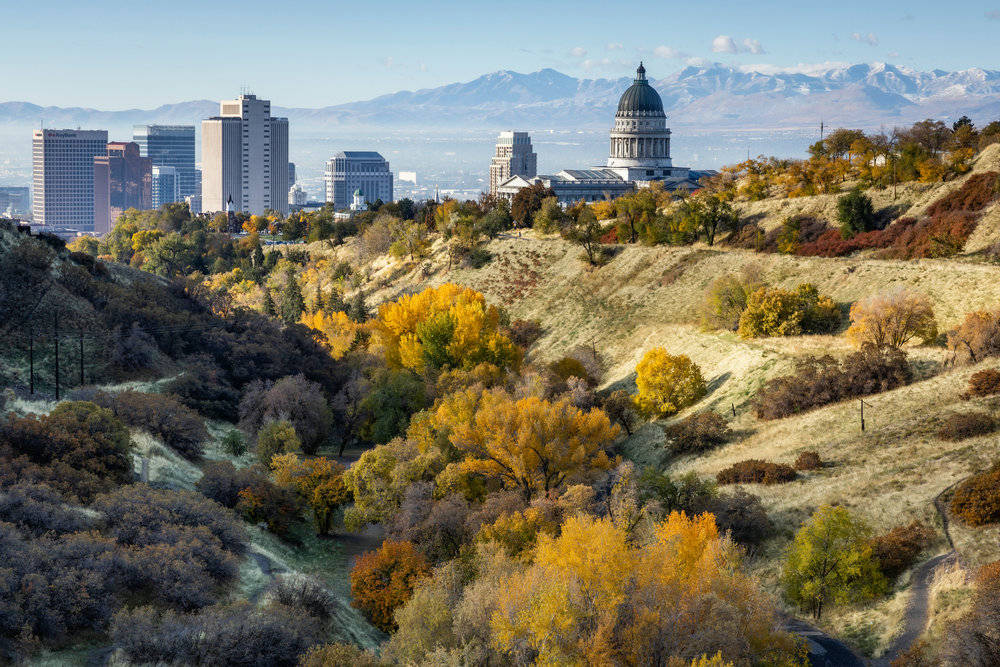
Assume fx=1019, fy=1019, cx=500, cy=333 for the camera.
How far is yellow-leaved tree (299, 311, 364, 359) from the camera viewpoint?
90438 mm

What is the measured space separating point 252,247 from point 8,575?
133 meters

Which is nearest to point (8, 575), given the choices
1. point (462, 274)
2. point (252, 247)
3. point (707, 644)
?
point (707, 644)

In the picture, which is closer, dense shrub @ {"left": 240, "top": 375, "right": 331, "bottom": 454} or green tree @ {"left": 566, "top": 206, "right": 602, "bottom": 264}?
dense shrub @ {"left": 240, "top": 375, "right": 331, "bottom": 454}

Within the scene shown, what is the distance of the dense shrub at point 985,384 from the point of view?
165 feet

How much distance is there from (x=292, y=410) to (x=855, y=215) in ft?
174

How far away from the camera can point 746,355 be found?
68688mm

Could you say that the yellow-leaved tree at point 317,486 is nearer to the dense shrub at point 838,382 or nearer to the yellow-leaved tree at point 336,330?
the dense shrub at point 838,382

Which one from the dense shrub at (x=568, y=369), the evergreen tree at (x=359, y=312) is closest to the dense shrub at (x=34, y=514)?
the dense shrub at (x=568, y=369)

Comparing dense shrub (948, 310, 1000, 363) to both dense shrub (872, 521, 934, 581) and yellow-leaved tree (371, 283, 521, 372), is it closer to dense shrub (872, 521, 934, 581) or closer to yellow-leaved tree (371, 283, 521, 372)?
dense shrub (872, 521, 934, 581)

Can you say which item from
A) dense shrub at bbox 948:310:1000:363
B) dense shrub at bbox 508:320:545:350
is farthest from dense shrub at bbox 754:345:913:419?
dense shrub at bbox 508:320:545:350

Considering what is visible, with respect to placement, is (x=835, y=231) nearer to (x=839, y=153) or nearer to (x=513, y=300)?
(x=839, y=153)

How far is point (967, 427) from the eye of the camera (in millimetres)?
46844

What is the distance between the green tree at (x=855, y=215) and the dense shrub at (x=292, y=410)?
1944 inches

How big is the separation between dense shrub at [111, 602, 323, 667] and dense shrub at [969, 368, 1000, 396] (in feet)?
115
